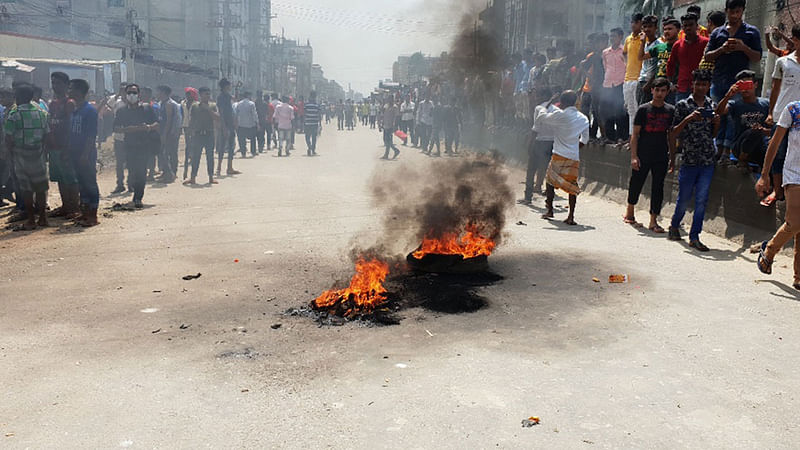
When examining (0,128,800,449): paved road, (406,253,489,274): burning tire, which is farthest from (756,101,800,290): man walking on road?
(406,253,489,274): burning tire

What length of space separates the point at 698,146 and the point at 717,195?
107cm

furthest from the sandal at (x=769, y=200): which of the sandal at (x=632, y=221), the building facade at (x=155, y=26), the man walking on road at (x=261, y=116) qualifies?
the building facade at (x=155, y=26)

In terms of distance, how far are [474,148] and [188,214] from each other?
1307 cm

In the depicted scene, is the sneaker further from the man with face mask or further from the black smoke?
the man with face mask

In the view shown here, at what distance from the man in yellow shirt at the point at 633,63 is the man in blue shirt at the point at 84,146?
8.26 meters

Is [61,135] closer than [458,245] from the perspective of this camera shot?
No

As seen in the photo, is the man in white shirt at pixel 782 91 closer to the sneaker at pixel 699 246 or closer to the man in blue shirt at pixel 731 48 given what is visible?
the sneaker at pixel 699 246

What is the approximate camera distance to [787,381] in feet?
13.4

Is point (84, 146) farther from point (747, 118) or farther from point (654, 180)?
point (747, 118)

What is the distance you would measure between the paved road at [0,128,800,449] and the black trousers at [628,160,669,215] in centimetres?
104

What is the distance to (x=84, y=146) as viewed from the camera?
9320mm

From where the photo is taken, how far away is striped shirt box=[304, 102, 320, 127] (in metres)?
22.5

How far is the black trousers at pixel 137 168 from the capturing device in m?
11.0

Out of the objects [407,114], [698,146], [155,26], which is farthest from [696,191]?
[155,26]
